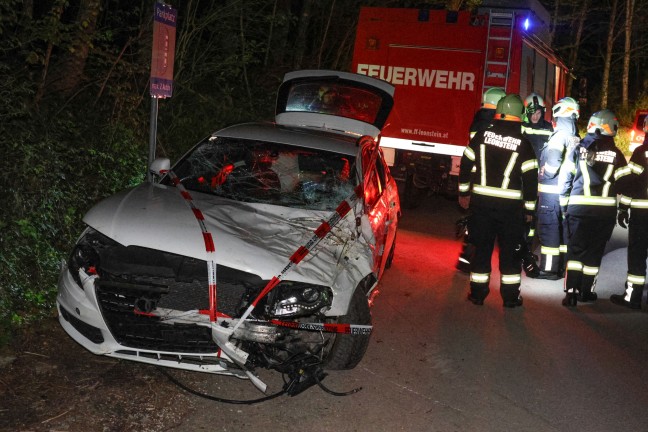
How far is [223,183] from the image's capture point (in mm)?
6086

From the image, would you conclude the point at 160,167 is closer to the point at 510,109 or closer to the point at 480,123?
the point at 510,109

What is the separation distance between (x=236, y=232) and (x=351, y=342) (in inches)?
42.1

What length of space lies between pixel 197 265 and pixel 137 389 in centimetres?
87

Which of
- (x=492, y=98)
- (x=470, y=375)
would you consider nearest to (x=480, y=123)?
(x=492, y=98)

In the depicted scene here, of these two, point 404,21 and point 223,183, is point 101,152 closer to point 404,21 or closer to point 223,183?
point 223,183

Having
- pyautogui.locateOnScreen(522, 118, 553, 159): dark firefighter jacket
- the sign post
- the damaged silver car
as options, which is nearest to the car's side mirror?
the damaged silver car

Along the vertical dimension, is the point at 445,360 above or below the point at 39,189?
below

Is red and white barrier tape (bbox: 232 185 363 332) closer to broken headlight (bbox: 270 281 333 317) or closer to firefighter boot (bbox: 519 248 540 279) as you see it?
broken headlight (bbox: 270 281 333 317)

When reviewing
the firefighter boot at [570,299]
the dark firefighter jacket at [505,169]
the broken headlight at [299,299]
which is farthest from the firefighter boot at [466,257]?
the broken headlight at [299,299]

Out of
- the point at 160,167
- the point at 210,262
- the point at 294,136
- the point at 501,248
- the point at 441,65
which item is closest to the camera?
the point at 210,262

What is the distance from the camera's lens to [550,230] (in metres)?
8.73

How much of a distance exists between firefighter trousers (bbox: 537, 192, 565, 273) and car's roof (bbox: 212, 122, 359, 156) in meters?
3.01

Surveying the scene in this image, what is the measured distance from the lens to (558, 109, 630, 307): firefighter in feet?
25.2

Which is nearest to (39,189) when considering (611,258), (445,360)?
(445,360)
